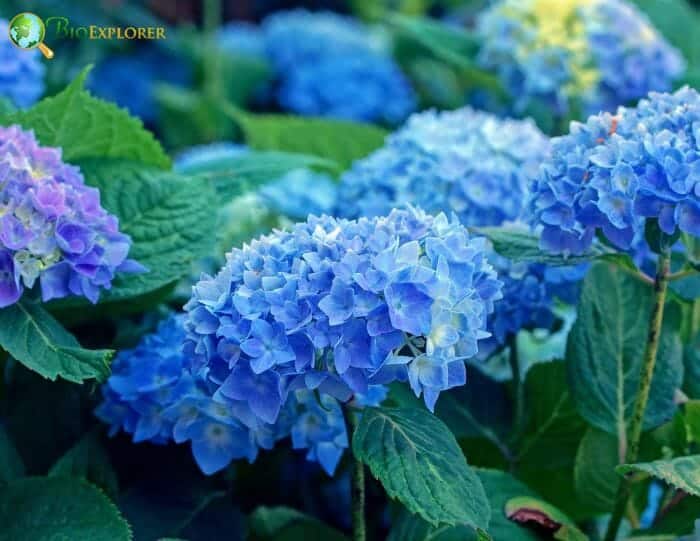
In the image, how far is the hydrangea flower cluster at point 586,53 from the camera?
5.62 feet

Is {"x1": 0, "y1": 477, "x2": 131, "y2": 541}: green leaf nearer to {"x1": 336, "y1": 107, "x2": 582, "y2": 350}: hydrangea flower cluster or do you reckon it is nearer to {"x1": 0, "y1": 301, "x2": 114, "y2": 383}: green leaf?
{"x1": 0, "y1": 301, "x2": 114, "y2": 383}: green leaf

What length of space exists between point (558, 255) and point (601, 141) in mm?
109

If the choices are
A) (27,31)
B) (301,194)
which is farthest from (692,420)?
(27,31)

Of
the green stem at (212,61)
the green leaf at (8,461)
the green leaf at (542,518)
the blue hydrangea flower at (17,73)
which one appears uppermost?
the blue hydrangea flower at (17,73)

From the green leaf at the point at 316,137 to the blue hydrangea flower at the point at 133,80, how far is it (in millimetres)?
911

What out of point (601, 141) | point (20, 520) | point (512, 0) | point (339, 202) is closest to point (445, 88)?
point (512, 0)

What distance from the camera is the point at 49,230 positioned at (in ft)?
3.19

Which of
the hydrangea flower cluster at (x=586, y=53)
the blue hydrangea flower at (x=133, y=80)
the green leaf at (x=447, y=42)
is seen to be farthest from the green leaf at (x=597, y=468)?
the blue hydrangea flower at (x=133, y=80)

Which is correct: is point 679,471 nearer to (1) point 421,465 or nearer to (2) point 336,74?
(1) point 421,465

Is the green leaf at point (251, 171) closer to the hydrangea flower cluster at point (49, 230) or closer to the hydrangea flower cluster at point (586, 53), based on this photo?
the hydrangea flower cluster at point (49, 230)

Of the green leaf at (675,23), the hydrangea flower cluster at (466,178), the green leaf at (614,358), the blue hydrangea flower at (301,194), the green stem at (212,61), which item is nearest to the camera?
the green leaf at (614,358)

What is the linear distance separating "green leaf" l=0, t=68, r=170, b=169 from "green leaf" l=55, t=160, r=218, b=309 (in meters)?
0.03

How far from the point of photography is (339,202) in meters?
1.45

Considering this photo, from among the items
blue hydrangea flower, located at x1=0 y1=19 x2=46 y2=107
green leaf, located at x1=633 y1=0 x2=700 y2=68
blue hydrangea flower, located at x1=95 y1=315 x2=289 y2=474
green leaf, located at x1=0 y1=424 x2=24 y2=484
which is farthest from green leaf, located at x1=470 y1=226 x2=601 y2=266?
green leaf, located at x1=633 y1=0 x2=700 y2=68
